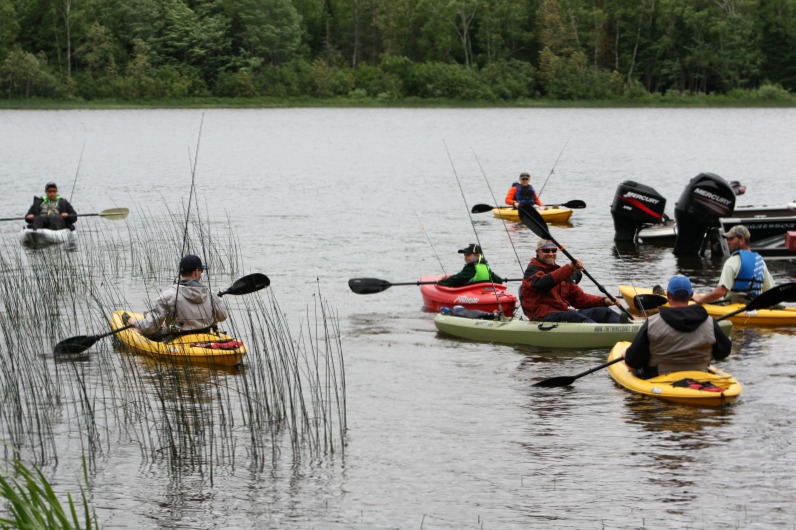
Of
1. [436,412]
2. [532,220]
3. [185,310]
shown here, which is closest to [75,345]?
[185,310]

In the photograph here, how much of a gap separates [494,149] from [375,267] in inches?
1477

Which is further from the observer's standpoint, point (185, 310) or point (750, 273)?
point (750, 273)

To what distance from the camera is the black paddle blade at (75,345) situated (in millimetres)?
13266

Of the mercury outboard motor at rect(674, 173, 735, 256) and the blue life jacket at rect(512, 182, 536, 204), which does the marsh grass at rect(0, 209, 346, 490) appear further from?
the blue life jacket at rect(512, 182, 536, 204)

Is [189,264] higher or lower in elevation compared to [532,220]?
lower

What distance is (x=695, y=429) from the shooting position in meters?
11.3

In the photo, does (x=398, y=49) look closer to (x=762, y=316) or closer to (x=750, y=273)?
(x=762, y=316)

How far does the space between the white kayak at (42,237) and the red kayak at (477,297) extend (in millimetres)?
9752

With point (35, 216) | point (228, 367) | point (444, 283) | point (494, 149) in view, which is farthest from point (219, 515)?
point (494, 149)

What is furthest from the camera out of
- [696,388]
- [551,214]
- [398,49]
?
[398,49]

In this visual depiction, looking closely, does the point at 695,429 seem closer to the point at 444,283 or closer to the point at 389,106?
the point at 444,283

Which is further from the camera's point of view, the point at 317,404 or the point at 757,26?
the point at 757,26

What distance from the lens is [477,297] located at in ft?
54.1

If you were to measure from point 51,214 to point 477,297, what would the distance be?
11200 mm
